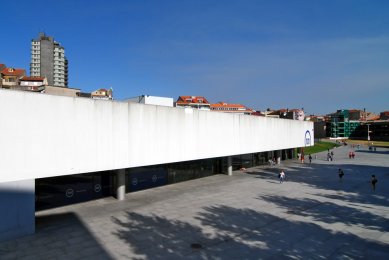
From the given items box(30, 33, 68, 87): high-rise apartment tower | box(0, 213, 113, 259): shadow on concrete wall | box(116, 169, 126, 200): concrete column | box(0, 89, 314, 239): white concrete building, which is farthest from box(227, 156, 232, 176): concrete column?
box(30, 33, 68, 87): high-rise apartment tower

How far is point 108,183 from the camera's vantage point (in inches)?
925

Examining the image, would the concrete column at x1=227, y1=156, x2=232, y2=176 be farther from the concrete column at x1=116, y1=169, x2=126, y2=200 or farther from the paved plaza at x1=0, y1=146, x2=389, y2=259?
the concrete column at x1=116, y1=169, x2=126, y2=200

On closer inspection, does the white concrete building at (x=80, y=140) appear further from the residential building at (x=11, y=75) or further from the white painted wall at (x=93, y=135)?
the residential building at (x=11, y=75)

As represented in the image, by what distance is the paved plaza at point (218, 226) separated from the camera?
13.1 meters

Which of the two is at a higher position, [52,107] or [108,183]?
[52,107]

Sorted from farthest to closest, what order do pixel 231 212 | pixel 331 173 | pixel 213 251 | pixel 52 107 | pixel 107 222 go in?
pixel 331 173, pixel 231 212, pixel 107 222, pixel 52 107, pixel 213 251

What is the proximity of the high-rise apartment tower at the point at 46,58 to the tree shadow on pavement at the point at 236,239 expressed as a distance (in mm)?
131094

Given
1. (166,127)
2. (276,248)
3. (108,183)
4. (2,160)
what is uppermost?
(166,127)

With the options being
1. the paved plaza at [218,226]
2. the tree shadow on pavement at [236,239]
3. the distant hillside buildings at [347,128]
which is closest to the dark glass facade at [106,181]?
the paved plaza at [218,226]

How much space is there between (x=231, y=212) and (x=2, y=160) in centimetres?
1358

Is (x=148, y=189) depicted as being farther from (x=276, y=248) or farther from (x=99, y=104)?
(x=276, y=248)

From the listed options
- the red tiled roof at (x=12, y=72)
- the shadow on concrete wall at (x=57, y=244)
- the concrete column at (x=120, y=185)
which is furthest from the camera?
the red tiled roof at (x=12, y=72)

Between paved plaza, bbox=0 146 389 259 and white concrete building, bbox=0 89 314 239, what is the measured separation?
7.73 feet

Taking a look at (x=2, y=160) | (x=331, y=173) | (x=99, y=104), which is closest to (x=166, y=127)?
(x=99, y=104)
